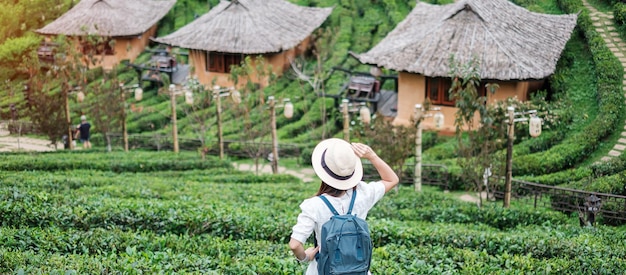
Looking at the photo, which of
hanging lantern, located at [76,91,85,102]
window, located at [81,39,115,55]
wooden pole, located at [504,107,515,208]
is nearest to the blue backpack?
wooden pole, located at [504,107,515,208]

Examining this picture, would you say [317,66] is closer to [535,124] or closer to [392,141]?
[392,141]

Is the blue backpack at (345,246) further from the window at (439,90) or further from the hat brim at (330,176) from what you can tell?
the window at (439,90)

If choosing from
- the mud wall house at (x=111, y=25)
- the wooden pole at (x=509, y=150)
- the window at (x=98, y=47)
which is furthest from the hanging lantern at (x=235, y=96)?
the mud wall house at (x=111, y=25)

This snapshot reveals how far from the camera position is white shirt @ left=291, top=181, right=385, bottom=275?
6.22m

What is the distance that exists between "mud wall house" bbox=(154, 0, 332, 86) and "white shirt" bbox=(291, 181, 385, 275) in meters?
24.4

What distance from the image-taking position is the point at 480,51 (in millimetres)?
23938

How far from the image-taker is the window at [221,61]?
32.0m

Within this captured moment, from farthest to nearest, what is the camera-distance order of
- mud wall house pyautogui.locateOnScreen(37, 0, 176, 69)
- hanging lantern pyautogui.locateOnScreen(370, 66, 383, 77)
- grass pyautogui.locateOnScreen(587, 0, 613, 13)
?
mud wall house pyautogui.locateOnScreen(37, 0, 176, 69)
hanging lantern pyautogui.locateOnScreen(370, 66, 383, 77)
grass pyautogui.locateOnScreen(587, 0, 613, 13)

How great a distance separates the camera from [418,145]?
17969 mm

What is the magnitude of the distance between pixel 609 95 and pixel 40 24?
26.2m

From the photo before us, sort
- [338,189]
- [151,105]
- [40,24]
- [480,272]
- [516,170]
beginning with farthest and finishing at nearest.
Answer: [40,24], [151,105], [516,170], [480,272], [338,189]

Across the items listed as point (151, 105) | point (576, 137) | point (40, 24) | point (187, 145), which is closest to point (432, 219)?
point (576, 137)

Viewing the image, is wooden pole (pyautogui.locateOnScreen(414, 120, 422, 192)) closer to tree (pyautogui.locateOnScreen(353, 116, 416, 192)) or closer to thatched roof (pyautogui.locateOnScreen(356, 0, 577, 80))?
tree (pyautogui.locateOnScreen(353, 116, 416, 192))

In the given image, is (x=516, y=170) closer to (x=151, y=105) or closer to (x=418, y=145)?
(x=418, y=145)
